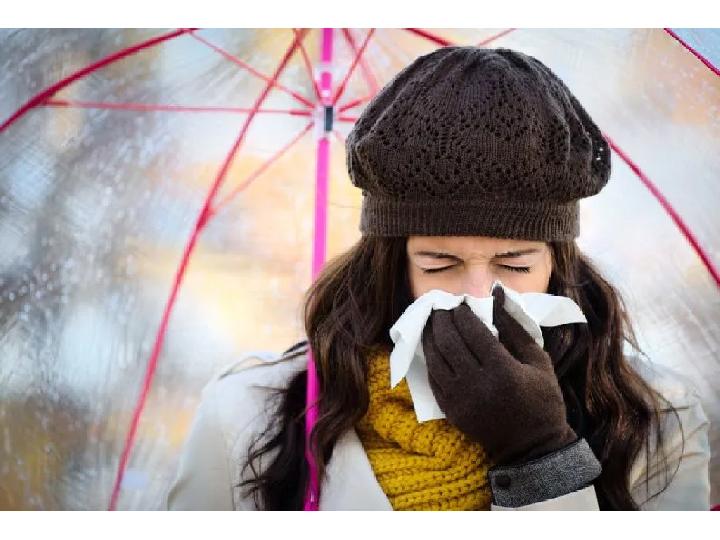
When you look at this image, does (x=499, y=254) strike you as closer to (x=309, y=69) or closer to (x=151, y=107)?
(x=309, y=69)

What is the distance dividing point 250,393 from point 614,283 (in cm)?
79

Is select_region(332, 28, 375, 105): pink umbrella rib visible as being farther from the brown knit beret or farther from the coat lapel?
the coat lapel

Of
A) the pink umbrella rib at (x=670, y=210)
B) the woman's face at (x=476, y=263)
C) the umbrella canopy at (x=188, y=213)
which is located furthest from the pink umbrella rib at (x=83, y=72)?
the pink umbrella rib at (x=670, y=210)

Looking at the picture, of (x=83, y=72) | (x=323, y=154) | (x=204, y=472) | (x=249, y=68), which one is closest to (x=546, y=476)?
(x=204, y=472)

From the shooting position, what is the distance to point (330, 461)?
1522mm

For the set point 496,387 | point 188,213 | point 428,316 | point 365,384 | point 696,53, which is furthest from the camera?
point 188,213

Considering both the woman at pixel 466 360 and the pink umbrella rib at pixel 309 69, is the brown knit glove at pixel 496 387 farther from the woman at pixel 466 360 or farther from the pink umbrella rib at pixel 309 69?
the pink umbrella rib at pixel 309 69

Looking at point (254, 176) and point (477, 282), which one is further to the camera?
point (254, 176)

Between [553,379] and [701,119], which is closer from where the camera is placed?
[553,379]

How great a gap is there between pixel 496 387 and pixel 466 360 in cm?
7
